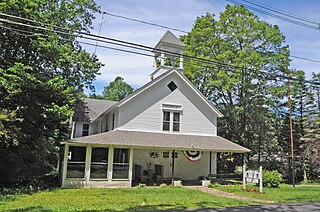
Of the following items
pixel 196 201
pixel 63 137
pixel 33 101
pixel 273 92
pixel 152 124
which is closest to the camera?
pixel 196 201

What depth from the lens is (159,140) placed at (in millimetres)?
18844

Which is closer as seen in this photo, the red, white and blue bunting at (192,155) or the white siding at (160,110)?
the red, white and blue bunting at (192,155)

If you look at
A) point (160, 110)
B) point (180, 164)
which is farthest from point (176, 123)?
point (180, 164)

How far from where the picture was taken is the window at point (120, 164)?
17.8m

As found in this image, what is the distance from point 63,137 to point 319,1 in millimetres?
16061

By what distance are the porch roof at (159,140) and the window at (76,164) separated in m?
1.32

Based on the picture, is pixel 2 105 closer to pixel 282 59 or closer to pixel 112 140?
pixel 112 140

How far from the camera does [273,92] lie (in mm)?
27156

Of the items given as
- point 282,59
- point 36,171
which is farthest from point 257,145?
point 36,171

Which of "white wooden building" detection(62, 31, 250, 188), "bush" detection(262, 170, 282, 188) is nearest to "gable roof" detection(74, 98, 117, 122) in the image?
"white wooden building" detection(62, 31, 250, 188)

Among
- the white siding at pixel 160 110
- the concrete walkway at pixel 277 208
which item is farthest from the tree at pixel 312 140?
the concrete walkway at pixel 277 208

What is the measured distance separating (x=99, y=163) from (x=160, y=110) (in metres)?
5.98

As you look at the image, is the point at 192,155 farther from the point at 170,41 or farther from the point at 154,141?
the point at 170,41

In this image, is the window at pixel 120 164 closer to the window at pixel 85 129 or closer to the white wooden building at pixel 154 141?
the white wooden building at pixel 154 141
